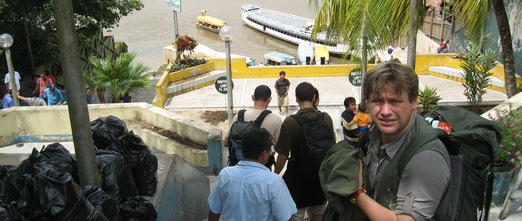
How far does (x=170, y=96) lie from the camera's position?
1568cm

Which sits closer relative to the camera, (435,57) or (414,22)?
(414,22)

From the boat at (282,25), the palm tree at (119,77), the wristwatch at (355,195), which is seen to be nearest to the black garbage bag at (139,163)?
the wristwatch at (355,195)

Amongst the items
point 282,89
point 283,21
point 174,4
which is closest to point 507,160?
point 282,89

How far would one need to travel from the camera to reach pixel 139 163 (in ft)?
13.8

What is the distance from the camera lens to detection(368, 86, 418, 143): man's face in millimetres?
2156

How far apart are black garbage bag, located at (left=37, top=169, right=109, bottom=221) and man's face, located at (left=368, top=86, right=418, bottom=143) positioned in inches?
71.5

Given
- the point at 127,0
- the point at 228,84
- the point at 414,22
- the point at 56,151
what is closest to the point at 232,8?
the point at 127,0

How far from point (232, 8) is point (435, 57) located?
29532mm

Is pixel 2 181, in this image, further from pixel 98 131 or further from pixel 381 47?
pixel 381 47

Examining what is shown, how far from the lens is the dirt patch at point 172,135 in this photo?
7.78 metres

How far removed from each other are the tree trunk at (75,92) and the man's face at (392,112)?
1.78 metres

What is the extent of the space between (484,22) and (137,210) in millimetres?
6293

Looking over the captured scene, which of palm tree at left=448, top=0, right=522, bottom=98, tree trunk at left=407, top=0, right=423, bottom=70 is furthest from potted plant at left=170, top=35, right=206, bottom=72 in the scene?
tree trunk at left=407, top=0, right=423, bottom=70

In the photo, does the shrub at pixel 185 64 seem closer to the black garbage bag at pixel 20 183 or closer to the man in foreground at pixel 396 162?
the black garbage bag at pixel 20 183
